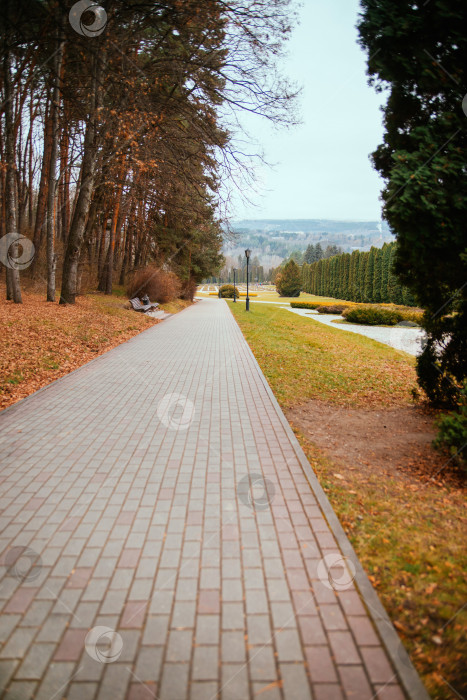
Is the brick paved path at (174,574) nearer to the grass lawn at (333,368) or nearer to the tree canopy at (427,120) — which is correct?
the grass lawn at (333,368)

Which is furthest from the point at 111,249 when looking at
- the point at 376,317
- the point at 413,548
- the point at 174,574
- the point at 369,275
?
the point at 369,275

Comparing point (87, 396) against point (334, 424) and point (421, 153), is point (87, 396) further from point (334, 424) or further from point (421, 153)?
point (421, 153)

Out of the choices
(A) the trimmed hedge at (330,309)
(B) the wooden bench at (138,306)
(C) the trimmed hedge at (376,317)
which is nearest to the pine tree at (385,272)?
(A) the trimmed hedge at (330,309)

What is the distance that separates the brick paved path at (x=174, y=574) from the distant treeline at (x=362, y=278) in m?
29.4

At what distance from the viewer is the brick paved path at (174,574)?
80.1 inches

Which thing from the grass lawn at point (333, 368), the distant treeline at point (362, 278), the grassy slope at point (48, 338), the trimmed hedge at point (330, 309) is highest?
the distant treeline at point (362, 278)

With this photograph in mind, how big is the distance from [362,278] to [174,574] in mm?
42716

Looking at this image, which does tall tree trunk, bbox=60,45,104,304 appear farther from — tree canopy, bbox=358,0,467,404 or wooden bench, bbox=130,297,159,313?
tree canopy, bbox=358,0,467,404

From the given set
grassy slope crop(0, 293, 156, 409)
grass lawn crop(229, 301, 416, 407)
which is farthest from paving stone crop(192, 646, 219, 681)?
grassy slope crop(0, 293, 156, 409)

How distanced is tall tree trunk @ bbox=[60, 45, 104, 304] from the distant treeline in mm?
23991

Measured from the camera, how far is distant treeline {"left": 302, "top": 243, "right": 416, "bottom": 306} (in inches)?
1415

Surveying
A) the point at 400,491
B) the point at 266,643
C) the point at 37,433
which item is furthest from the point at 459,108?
the point at 37,433

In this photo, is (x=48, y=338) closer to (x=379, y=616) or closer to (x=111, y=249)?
(x=379, y=616)

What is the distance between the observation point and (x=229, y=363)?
9781mm
